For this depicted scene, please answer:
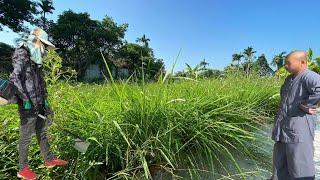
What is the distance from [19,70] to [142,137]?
1.38 m

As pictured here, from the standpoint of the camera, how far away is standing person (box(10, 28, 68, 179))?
3.70 meters

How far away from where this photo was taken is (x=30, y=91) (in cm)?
375

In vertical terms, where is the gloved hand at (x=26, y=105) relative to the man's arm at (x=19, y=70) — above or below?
below

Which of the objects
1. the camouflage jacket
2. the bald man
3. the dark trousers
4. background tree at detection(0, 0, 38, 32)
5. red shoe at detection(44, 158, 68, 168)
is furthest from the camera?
background tree at detection(0, 0, 38, 32)

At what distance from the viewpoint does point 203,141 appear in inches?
164

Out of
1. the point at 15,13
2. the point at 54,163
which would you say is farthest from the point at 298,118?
the point at 15,13

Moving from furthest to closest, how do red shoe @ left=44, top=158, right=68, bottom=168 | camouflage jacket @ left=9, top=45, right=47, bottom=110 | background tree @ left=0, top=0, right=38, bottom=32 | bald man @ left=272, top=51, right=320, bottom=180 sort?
1. background tree @ left=0, top=0, right=38, bottom=32
2. bald man @ left=272, top=51, right=320, bottom=180
3. red shoe @ left=44, top=158, right=68, bottom=168
4. camouflage jacket @ left=9, top=45, right=47, bottom=110

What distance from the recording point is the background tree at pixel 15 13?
32188 millimetres

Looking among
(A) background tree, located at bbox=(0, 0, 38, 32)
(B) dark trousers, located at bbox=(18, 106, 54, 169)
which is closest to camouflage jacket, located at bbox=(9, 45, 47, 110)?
(B) dark trousers, located at bbox=(18, 106, 54, 169)

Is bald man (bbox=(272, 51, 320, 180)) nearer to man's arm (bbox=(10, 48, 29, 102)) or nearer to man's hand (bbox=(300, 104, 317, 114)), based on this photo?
man's hand (bbox=(300, 104, 317, 114))

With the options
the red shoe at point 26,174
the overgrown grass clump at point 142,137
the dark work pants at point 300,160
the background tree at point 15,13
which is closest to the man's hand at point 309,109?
the dark work pants at point 300,160

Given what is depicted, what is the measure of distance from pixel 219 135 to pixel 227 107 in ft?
2.37

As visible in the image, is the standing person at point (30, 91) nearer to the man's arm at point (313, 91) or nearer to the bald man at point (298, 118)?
the bald man at point (298, 118)

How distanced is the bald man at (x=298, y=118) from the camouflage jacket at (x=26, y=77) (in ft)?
8.30
